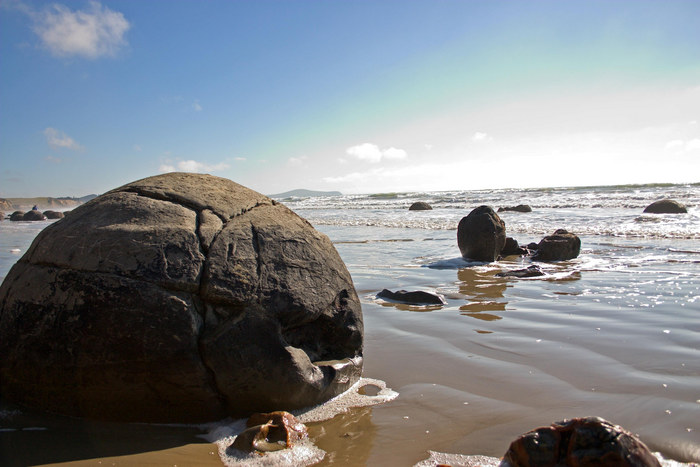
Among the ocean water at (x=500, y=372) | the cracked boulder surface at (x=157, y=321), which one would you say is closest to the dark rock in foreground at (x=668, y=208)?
the ocean water at (x=500, y=372)

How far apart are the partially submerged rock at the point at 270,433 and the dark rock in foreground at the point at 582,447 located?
103cm

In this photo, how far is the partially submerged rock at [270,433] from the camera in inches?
92.2

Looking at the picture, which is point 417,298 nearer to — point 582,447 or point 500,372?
point 500,372

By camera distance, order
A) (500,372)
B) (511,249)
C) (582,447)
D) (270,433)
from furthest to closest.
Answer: (511,249)
(500,372)
(270,433)
(582,447)

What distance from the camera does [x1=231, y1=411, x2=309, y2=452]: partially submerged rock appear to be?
92.2 inches

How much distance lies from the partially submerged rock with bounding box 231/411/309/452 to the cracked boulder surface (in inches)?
6.1

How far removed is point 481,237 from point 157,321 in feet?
23.2

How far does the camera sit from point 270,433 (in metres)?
2.43

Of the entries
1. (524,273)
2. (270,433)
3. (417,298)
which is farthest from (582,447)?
(524,273)

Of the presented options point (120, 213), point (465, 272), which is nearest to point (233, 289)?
point (120, 213)

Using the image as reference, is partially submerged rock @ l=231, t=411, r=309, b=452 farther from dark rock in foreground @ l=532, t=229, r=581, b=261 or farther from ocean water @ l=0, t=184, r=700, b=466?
dark rock in foreground @ l=532, t=229, r=581, b=261

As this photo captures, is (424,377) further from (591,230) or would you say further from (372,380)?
(591,230)

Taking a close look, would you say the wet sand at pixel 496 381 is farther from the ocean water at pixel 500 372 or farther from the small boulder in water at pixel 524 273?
the small boulder in water at pixel 524 273

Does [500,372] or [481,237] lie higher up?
[481,237]
